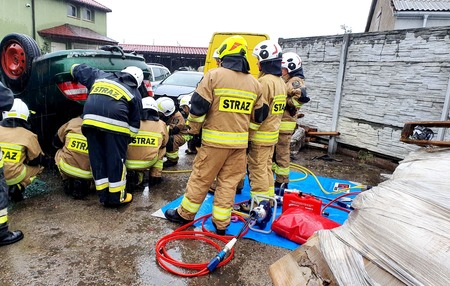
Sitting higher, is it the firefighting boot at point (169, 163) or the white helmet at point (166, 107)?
the white helmet at point (166, 107)

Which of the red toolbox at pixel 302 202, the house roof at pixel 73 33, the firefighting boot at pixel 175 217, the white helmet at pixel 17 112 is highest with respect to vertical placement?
the house roof at pixel 73 33

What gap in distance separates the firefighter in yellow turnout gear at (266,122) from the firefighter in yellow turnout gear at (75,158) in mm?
2026

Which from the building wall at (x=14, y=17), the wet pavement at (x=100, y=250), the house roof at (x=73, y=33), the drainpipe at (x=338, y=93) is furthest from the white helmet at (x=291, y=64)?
the house roof at (x=73, y=33)

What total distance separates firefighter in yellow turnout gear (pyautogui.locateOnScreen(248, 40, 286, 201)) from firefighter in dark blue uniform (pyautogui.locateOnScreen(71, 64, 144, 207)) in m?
1.45

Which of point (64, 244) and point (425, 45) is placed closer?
point (64, 244)

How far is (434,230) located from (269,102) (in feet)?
8.12

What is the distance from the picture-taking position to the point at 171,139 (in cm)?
551

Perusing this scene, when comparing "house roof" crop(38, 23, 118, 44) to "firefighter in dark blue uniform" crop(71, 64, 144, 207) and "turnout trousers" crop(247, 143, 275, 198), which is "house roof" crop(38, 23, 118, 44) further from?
"turnout trousers" crop(247, 143, 275, 198)

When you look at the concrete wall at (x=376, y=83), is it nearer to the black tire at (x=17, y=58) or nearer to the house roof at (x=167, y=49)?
the black tire at (x=17, y=58)

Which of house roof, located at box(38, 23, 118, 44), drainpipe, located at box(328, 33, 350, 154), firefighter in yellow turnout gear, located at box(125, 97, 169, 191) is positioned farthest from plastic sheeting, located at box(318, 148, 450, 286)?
house roof, located at box(38, 23, 118, 44)

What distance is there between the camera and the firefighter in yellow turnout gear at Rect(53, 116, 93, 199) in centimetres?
390

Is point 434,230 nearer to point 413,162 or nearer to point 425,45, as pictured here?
point 413,162

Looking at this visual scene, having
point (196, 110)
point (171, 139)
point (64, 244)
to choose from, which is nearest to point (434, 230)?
point (196, 110)

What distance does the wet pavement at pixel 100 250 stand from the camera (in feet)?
8.54
